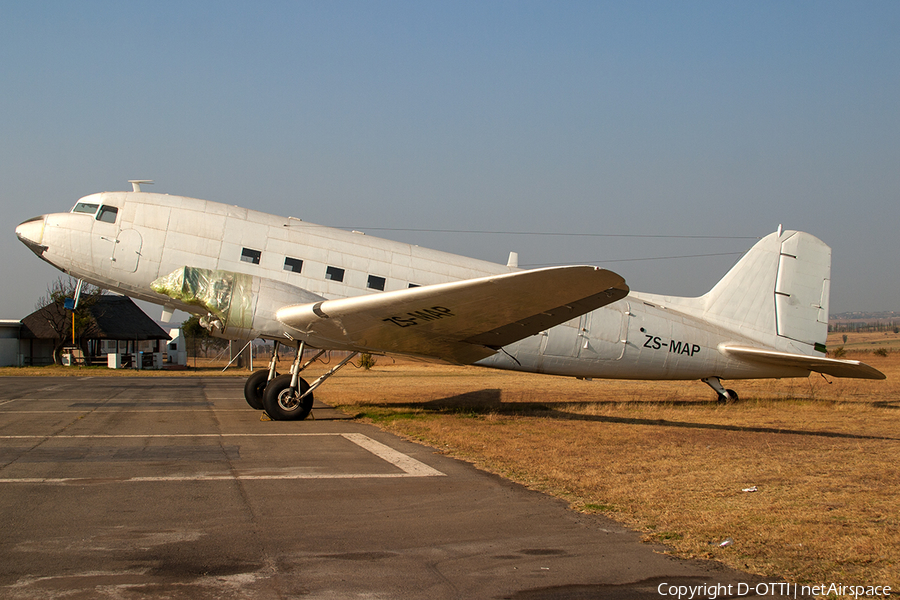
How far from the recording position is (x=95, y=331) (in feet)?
156

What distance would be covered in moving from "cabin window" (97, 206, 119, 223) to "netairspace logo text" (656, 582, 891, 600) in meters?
12.7

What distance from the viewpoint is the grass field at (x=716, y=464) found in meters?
5.12

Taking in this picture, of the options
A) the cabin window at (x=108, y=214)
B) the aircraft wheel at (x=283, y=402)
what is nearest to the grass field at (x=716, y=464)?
the aircraft wheel at (x=283, y=402)

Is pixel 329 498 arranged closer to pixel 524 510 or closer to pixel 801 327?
pixel 524 510

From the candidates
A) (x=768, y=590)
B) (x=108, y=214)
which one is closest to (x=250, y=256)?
(x=108, y=214)

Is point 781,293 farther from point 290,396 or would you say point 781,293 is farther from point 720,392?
point 290,396

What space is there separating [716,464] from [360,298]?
6096 millimetres

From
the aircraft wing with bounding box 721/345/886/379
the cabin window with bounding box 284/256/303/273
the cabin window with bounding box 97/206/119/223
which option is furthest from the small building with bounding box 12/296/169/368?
the aircraft wing with bounding box 721/345/886/379

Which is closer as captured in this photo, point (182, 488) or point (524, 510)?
point (524, 510)

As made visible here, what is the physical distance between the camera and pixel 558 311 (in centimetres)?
1180

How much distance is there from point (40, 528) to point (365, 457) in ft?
14.2

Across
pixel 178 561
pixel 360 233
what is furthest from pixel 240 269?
pixel 178 561

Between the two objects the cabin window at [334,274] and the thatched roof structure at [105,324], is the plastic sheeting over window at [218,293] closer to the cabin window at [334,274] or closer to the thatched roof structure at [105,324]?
the cabin window at [334,274]

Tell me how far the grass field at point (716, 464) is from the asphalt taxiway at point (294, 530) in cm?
53
